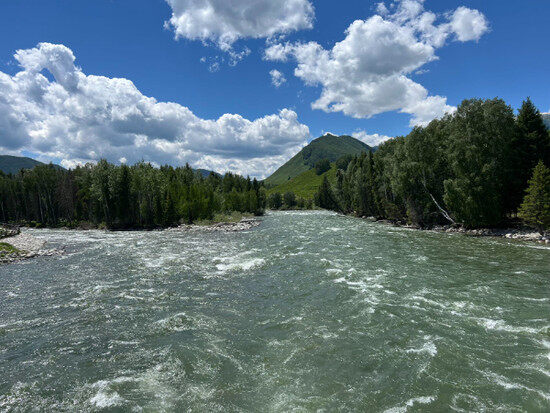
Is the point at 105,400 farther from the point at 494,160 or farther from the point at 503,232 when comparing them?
the point at 494,160

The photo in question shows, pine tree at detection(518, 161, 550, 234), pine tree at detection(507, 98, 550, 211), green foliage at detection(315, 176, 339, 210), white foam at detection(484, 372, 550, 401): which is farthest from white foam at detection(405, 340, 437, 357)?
green foliage at detection(315, 176, 339, 210)

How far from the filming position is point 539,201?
1330 inches

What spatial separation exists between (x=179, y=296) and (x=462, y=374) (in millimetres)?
15165

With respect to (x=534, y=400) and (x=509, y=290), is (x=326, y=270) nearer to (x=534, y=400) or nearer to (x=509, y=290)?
(x=509, y=290)

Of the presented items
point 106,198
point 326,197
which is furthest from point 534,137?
point 326,197

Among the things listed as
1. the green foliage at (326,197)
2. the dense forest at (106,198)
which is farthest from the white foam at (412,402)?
the green foliage at (326,197)

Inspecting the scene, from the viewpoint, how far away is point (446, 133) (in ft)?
175

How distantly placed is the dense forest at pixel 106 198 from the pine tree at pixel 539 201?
71.4m

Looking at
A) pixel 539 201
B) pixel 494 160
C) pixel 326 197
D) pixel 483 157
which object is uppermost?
pixel 483 157

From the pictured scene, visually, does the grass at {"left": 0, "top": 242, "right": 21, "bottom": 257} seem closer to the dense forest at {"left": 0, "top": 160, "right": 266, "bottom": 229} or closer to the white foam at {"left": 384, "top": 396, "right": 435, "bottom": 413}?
the dense forest at {"left": 0, "top": 160, "right": 266, "bottom": 229}

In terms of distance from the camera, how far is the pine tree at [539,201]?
33594mm

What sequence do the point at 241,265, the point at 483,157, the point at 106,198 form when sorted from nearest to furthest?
the point at 241,265 < the point at 483,157 < the point at 106,198

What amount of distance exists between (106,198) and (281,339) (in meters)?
79.6

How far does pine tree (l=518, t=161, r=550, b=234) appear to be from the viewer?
1323 inches
